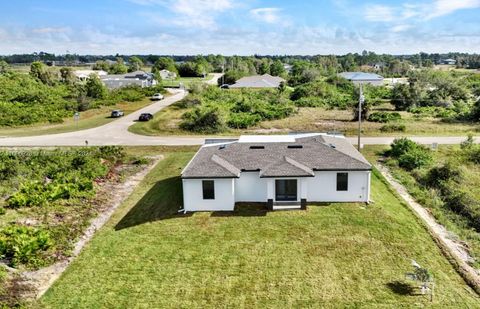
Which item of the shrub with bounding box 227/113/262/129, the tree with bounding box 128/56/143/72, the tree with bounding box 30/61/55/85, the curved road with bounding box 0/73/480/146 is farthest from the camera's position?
the tree with bounding box 128/56/143/72

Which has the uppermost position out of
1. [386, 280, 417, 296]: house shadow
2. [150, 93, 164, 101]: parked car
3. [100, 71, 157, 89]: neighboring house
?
[100, 71, 157, 89]: neighboring house

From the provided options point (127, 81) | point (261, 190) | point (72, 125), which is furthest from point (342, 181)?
point (127, 81)

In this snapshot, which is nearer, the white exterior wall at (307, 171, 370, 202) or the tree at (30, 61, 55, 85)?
the white exterior wall at (307, 171, 370, 202)

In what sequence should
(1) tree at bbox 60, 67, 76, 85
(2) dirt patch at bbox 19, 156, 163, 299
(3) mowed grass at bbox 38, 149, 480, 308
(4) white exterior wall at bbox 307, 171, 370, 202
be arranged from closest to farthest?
(3) mowed grass at bbox 38, 149, 480, 308 → (2) dirt patch at bbox 19, 156, 163, 299 → (4) white exterior wall at bbox 307, 171, 370, 202 → (1) tree at bbox 60, 67, 76, 85

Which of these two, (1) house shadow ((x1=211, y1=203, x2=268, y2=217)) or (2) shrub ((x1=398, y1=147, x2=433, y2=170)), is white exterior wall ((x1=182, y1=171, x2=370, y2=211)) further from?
(2) shrub ((x1=398, y1=147, x2=433, y2=170))

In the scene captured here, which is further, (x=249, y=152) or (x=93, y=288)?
(x=249, y=152)

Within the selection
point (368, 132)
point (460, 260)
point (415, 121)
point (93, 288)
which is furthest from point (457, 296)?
point (415, 121)

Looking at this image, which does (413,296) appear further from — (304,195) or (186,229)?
(186,229)

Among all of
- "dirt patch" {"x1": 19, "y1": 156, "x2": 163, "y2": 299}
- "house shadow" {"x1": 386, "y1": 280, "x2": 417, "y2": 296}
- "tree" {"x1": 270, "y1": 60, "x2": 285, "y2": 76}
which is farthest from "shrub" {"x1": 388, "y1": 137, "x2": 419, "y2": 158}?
"tree" {"x1": 270, "y1": 60, "x2": 285, "y2": 76}
